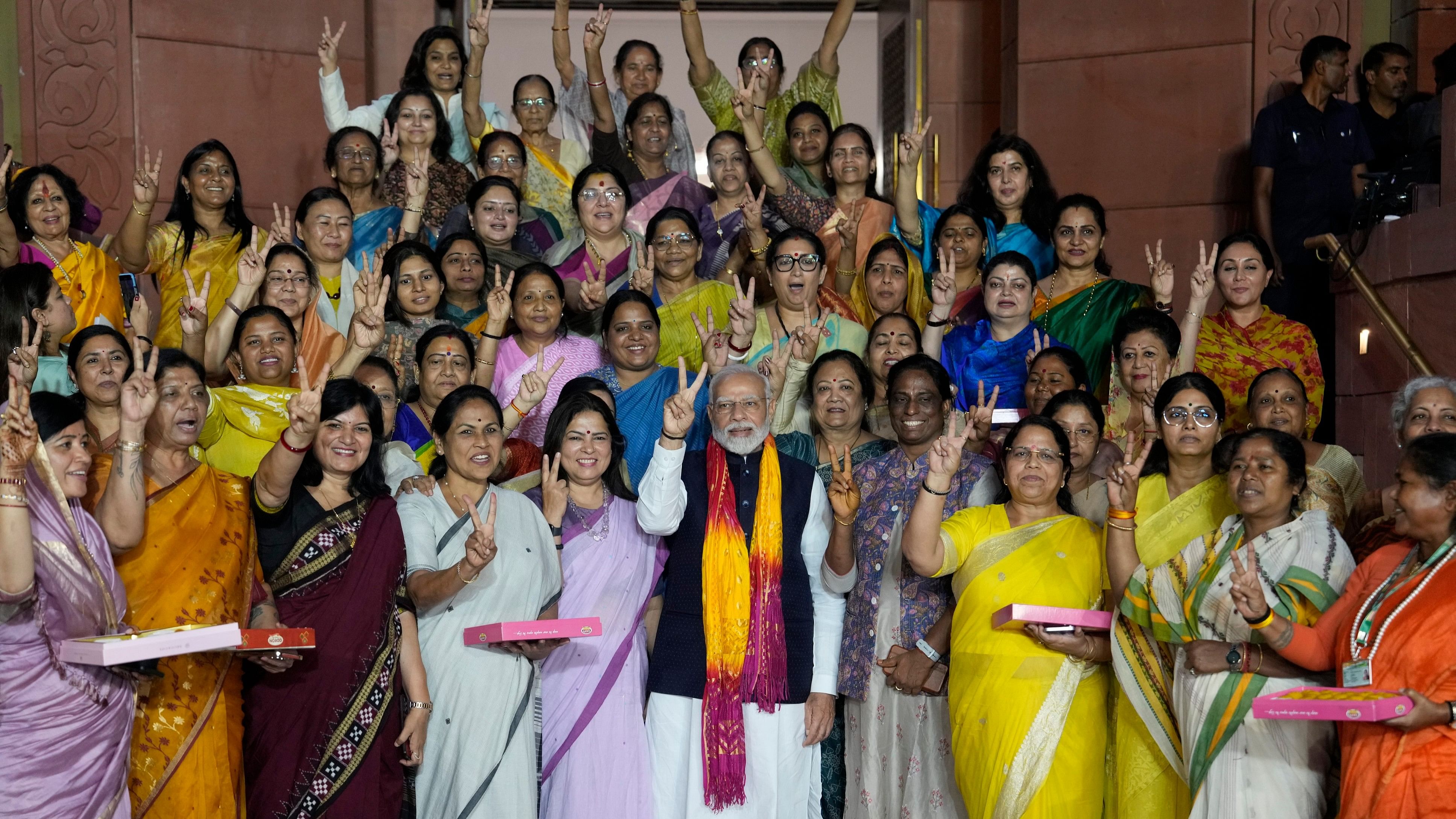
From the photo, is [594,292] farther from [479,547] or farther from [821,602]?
[479,547]

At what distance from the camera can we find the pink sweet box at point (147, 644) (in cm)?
291

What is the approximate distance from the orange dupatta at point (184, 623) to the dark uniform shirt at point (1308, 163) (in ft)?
15.1

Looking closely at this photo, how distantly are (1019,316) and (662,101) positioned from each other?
78.9 inches

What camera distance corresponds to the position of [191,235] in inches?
201

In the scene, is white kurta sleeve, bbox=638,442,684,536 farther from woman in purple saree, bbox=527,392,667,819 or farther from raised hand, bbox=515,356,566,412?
raised hand, bbox=515,356,566,412

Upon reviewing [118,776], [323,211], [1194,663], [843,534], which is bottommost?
[118,776]

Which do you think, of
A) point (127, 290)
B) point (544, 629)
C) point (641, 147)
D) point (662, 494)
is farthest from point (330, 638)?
point (641, 147)

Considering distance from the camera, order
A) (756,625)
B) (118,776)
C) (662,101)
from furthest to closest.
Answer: (662,101), (756,625), (118,776)

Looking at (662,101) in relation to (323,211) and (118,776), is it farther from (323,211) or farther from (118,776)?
(118,776)

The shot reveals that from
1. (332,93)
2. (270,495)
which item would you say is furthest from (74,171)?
(270,495)

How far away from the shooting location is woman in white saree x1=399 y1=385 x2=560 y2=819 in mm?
3660

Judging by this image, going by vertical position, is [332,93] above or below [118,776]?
above

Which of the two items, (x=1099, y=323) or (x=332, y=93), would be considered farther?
(x=332, y=93)

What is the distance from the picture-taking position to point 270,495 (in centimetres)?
348
